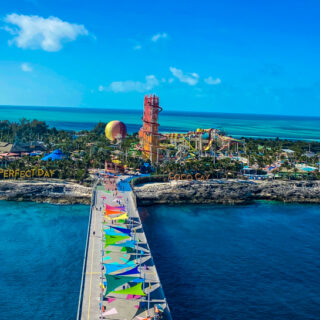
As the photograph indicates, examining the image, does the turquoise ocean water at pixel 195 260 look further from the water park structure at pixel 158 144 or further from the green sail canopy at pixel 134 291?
the water park structure at pixel 158 144

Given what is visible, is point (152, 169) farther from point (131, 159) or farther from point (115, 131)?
point (115, 131)

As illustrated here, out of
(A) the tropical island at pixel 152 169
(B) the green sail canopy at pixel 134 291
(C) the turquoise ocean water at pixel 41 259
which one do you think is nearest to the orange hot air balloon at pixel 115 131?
(A) the tropical island at pixel 152 169

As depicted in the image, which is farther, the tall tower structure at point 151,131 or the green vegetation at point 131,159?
the tall tower structure at point 151,131

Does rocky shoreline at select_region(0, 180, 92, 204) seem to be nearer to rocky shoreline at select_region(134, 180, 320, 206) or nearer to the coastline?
the coastline

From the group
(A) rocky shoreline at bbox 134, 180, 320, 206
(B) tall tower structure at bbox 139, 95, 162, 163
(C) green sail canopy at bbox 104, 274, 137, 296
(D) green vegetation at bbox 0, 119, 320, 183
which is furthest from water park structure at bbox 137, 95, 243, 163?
(C) green sail canopy at bbox 104, 274, 137, 296

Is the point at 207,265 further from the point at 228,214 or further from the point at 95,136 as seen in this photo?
the point at 95,136

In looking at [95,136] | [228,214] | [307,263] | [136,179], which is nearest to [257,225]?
[228,214]
